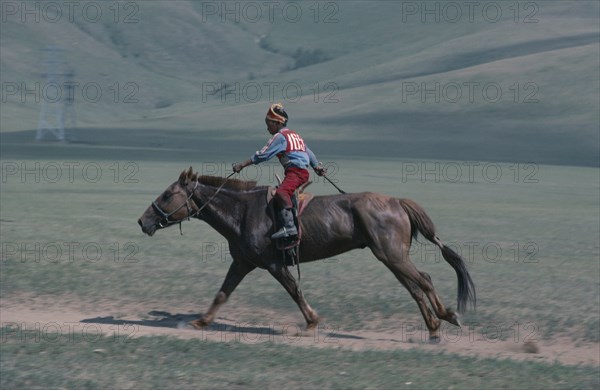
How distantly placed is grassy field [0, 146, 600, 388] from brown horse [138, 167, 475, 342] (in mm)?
1242

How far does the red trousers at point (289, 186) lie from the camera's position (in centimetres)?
1302

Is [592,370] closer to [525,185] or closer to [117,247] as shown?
[117,247]

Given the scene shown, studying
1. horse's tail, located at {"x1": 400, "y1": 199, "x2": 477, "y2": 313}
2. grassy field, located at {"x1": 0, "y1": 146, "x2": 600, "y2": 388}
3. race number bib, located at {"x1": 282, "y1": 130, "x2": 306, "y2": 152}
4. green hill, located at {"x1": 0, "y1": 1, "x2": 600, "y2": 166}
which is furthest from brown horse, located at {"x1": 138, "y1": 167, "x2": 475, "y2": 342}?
green hill, located at {"x1": 0, "y1": 1, "x2": 600, "y2": 166}

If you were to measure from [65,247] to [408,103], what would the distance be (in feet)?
272

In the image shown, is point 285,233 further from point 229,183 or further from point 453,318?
point 453,318

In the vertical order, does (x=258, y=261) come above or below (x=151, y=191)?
below

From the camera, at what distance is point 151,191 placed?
37.8 metres

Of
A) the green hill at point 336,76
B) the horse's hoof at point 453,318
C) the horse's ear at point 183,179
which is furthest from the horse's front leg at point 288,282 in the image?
the green hill at point 336,76

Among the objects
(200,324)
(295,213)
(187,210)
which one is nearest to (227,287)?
(200,324)

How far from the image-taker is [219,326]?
14273 millimetres

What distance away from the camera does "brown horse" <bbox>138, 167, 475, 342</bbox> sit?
13.0 m

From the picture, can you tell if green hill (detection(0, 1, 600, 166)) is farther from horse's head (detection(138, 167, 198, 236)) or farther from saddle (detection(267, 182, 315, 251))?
saddle (detection(267, 182, 315, 251))

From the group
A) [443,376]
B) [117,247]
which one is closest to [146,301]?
[117,247]

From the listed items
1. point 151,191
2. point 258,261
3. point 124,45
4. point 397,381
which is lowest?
point 397,381
